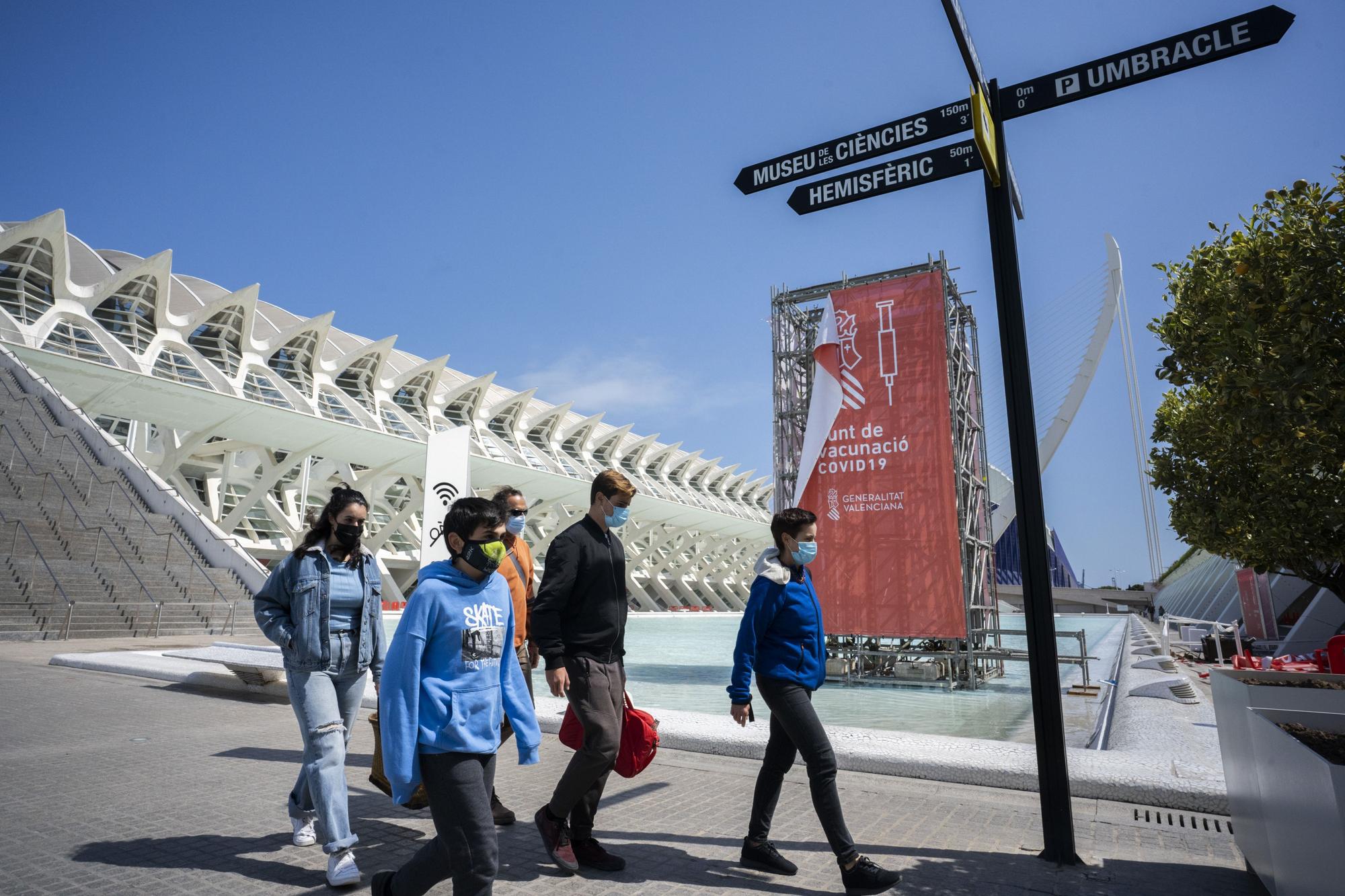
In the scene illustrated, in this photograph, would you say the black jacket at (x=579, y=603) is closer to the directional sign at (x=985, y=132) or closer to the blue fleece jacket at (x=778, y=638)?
the blue fleece jacket at (x=778, y=638)

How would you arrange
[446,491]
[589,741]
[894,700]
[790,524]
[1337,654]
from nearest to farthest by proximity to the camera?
[589,741] → [790,524] → [1337,654] → [446,491] → [894,700]

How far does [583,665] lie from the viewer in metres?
3.37

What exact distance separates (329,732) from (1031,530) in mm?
3099


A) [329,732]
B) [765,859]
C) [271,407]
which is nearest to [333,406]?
[271,407]

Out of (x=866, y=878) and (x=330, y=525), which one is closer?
(x=866, y=878)

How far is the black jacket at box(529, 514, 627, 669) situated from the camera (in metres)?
3.36

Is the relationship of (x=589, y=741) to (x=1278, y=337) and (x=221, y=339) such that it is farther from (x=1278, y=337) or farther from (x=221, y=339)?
(x=221, y=339)

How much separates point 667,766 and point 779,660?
2347 mm

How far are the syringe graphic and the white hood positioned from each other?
30.2 ft

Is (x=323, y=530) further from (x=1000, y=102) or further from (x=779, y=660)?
(x=1000, y=102)

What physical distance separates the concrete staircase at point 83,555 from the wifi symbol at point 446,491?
1024cm

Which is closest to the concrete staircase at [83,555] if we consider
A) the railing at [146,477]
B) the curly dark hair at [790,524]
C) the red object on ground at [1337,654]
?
the railing at [146,477]

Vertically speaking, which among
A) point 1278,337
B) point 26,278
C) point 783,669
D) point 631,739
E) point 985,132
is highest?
point 26,278

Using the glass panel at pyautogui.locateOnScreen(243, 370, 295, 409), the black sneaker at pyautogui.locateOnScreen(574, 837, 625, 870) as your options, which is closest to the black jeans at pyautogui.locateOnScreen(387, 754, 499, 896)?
the black sneaker at pyautogui.locateOnScreen(574, 837, 625, 870)
